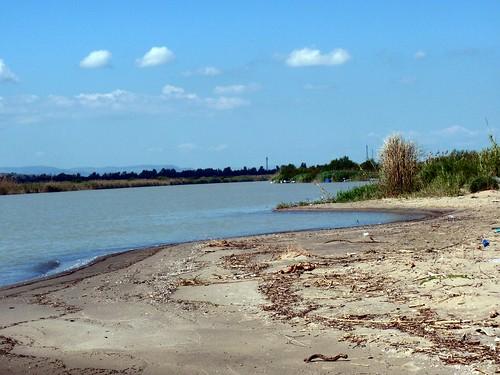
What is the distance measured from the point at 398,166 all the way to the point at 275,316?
23507 mm

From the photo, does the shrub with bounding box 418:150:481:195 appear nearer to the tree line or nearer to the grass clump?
the grass clump

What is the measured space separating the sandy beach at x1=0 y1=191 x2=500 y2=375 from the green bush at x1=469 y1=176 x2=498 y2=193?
16.2 m

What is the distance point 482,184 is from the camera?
1110 inches

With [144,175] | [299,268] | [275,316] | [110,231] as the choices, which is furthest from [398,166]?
[144,175]

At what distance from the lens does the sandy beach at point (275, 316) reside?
5.92 metres

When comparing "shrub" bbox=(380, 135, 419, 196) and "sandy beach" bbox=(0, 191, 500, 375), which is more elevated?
"shrub" bbox=(380, 135, 419, 196)

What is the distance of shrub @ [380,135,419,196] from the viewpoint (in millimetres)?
29578

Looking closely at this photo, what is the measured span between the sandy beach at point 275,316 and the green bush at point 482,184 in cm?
1623

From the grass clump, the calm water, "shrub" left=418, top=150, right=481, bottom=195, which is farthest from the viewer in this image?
the grass clump

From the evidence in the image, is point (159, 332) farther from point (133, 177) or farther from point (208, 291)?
point (133, 177)

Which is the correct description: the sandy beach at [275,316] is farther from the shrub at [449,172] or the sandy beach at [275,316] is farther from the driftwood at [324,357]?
the shrub at [449,172]

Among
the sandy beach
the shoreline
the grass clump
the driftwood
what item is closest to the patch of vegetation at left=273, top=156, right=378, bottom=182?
the grass clump

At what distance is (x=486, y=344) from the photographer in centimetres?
578

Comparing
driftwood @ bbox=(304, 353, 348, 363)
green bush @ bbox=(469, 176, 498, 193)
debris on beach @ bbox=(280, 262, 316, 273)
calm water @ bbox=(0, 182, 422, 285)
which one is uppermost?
green bush @ bbox=(469, 176, 498, 193)
